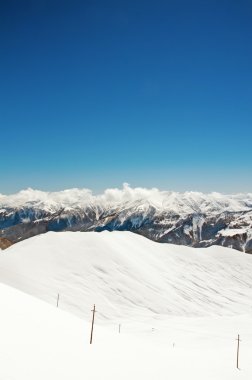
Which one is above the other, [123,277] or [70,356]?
[70,356]

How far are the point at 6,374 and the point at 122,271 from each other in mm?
91423

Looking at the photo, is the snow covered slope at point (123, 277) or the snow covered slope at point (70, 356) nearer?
the snow covered slope at point (70, 356)

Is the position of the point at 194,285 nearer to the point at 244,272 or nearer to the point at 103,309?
the point at 244,272

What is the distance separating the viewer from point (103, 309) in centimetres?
8312

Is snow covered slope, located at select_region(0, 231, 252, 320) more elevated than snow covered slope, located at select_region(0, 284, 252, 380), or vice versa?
snow covered slope, located at select_region(0, 284, 252, 380)

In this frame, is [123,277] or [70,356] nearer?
[70,356]

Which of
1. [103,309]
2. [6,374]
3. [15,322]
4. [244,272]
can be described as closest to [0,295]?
[15,322]

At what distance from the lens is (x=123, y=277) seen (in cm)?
10194

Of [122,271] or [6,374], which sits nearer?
[6,374]

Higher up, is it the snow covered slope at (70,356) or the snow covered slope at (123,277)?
the snow covered slope at (70,356)

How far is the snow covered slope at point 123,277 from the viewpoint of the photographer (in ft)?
278

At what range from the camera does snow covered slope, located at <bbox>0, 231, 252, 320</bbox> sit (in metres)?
84.6

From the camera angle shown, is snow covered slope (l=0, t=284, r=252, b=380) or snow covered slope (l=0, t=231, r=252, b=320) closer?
snow covered slope (l=0, t=284, r=252, b=380)

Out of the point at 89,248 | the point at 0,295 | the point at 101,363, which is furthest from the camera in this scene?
the point at 89,248
